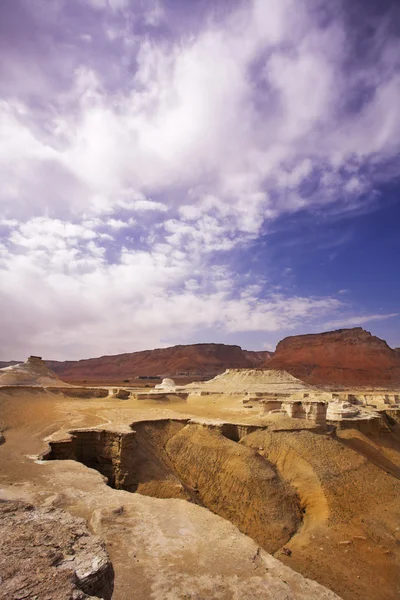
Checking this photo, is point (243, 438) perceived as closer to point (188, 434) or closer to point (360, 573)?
point (188, 434)

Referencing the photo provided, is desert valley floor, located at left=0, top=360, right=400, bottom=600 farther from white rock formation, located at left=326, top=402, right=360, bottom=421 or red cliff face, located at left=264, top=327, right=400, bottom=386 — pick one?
red cliff face, located at left=264, top=327, right=400, bottom=386

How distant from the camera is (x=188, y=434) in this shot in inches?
776

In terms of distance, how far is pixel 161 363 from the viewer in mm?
129375

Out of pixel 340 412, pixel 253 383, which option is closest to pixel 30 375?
pixel 253 383

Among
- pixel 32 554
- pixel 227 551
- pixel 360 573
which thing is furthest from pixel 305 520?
pixel 32 554

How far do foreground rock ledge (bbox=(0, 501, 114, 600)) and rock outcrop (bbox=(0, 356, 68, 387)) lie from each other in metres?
34.4

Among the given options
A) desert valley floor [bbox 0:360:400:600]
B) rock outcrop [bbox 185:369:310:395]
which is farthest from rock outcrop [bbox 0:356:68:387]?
rock outcrop [bbox 185:369:310:395]

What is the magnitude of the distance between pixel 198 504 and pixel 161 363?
117263mm

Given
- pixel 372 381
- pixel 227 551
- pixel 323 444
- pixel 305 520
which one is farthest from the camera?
pixel 372 381

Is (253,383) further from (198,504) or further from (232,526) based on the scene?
(232,526)

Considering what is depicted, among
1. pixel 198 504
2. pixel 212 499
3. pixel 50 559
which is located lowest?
pixel 212 499

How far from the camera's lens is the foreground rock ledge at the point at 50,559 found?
291 cm

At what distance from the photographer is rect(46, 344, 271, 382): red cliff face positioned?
118m

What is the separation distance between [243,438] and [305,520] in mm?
5717
